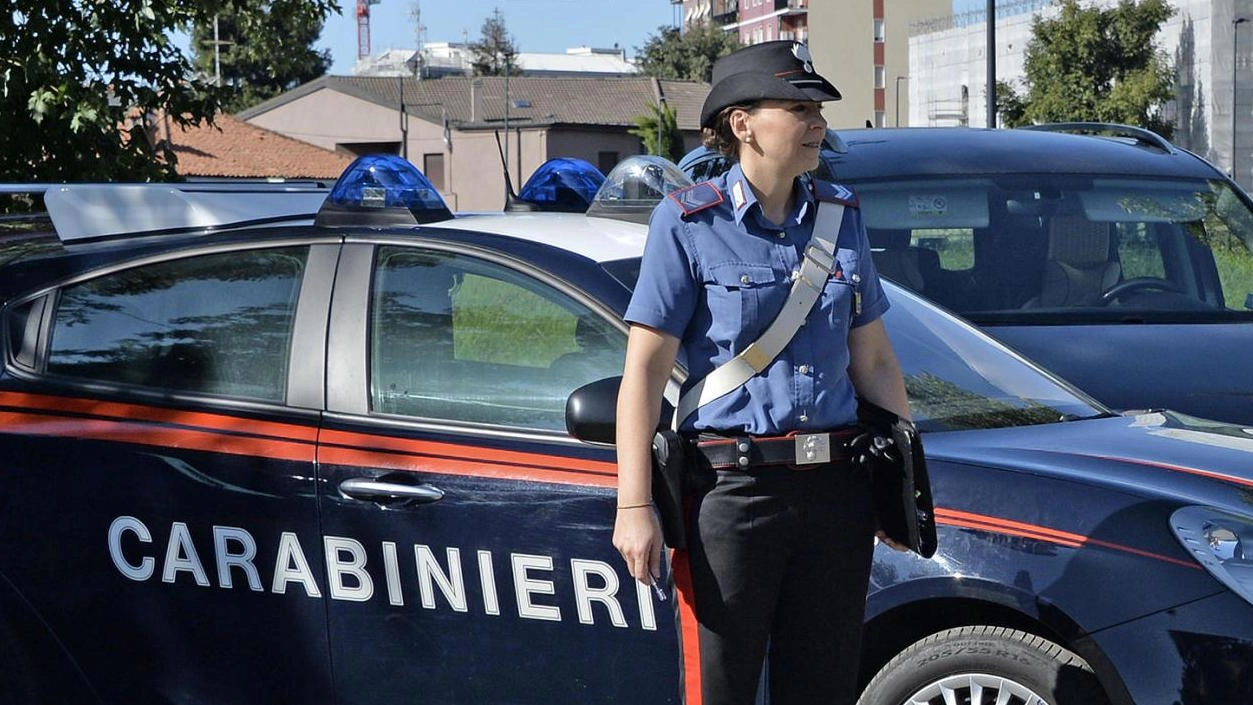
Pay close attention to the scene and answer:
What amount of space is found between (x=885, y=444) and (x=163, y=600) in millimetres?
1778

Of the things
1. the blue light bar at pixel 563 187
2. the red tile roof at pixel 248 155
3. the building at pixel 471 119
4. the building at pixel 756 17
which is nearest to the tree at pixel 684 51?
the building at pixel 756 17

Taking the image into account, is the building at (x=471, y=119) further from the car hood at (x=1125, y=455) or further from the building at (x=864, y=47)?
the car hood at (x=1125, y=455)

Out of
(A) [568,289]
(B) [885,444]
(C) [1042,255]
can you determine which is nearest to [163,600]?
(A) [568,289]

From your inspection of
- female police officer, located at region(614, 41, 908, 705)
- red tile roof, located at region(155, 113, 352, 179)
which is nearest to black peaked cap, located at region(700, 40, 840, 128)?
female police officer, located at region(614, 41, 908, 705)

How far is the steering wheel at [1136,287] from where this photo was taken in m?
6.31

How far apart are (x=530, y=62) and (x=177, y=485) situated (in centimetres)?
12828

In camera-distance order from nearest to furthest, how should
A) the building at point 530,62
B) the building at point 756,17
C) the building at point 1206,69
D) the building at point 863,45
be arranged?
the building at point 1206,69
the building at point 863,45
the building at point 756,17
the building at point 530,62

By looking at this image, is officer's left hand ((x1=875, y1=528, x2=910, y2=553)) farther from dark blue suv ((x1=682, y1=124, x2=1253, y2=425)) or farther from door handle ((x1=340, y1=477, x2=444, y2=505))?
dark blue suv ((x1=682, y1=124, x2=1253, y2=425))

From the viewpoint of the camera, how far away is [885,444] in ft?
9.98

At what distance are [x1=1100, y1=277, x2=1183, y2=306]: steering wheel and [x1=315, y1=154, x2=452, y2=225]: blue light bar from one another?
3.10 metres

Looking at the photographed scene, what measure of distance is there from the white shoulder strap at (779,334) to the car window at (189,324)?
1.30 meters

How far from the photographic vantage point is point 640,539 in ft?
9.46

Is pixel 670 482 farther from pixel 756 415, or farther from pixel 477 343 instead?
pixel 477 343

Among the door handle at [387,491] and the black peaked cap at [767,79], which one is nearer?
the black peaked cap at [767,79]
